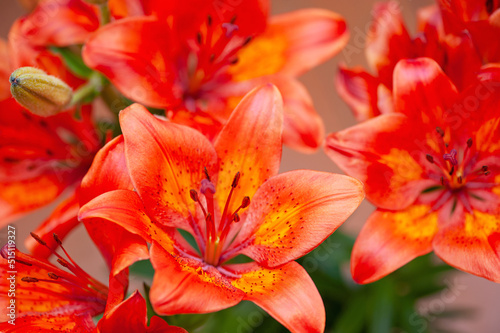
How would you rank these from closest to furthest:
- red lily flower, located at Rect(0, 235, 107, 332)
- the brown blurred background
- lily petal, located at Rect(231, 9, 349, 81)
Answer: red lily flower, located at Rect(0, 235, 107, 332) → lily petal, located at Rect(231, 9, 349, 81) → the brown blurred background

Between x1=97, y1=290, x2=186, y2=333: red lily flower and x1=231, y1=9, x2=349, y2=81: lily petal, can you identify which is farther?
x1=231, y1=9, x2=349, y2=81: lily petal

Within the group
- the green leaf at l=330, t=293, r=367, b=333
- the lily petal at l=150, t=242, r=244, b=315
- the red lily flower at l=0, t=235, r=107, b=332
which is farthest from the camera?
the green leaf at l=330, t=293, r=367, b=333

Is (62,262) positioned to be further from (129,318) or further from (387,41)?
(387,41)

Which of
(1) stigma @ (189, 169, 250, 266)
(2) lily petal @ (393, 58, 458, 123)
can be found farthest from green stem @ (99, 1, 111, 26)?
(2) lily petal @ (393, 58, 458, 123)

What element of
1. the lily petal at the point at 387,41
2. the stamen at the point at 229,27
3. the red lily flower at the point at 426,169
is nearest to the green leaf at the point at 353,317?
the red lily flower at the point at 426,169

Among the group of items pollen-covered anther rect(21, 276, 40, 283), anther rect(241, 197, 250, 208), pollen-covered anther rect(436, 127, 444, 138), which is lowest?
pollen-covered anther rect(21, 276, 40, 283)

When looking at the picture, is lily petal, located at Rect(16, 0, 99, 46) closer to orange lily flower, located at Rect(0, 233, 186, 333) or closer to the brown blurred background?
orange lily flower, located at Rect(0, 233, 186, 333)
